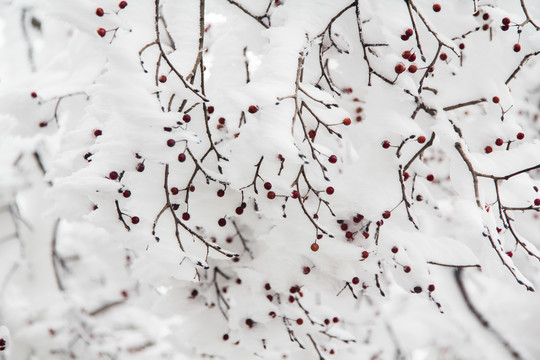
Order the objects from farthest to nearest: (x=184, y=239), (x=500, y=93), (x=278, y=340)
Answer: (x=278, y=340)
(x=500, y=93)
(x=184, y=239)

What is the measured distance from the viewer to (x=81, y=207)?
1.73m

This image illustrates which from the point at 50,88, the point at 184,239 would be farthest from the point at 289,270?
the point at 50,88

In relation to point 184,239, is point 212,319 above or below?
below

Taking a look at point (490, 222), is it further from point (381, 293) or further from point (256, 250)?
point (256, 250)

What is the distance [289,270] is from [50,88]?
4.74ft

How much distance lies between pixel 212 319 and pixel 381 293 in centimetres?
84

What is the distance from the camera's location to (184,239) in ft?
5.18

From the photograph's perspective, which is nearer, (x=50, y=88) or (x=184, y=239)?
(x=184, y=239)

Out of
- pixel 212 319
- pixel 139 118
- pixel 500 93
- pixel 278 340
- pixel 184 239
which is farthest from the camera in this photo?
pixel 212 319

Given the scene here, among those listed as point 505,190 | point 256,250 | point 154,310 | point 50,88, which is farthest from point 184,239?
point 505,190

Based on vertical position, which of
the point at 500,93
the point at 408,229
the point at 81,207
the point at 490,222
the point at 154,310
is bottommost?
the point at 154,310

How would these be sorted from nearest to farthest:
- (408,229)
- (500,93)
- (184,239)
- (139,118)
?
(139,118), (184,239), (500,93), (408,229)

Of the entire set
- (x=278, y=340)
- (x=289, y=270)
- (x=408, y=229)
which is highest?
(x=408, y=229)

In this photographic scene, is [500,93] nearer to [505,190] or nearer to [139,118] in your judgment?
[505,190]
